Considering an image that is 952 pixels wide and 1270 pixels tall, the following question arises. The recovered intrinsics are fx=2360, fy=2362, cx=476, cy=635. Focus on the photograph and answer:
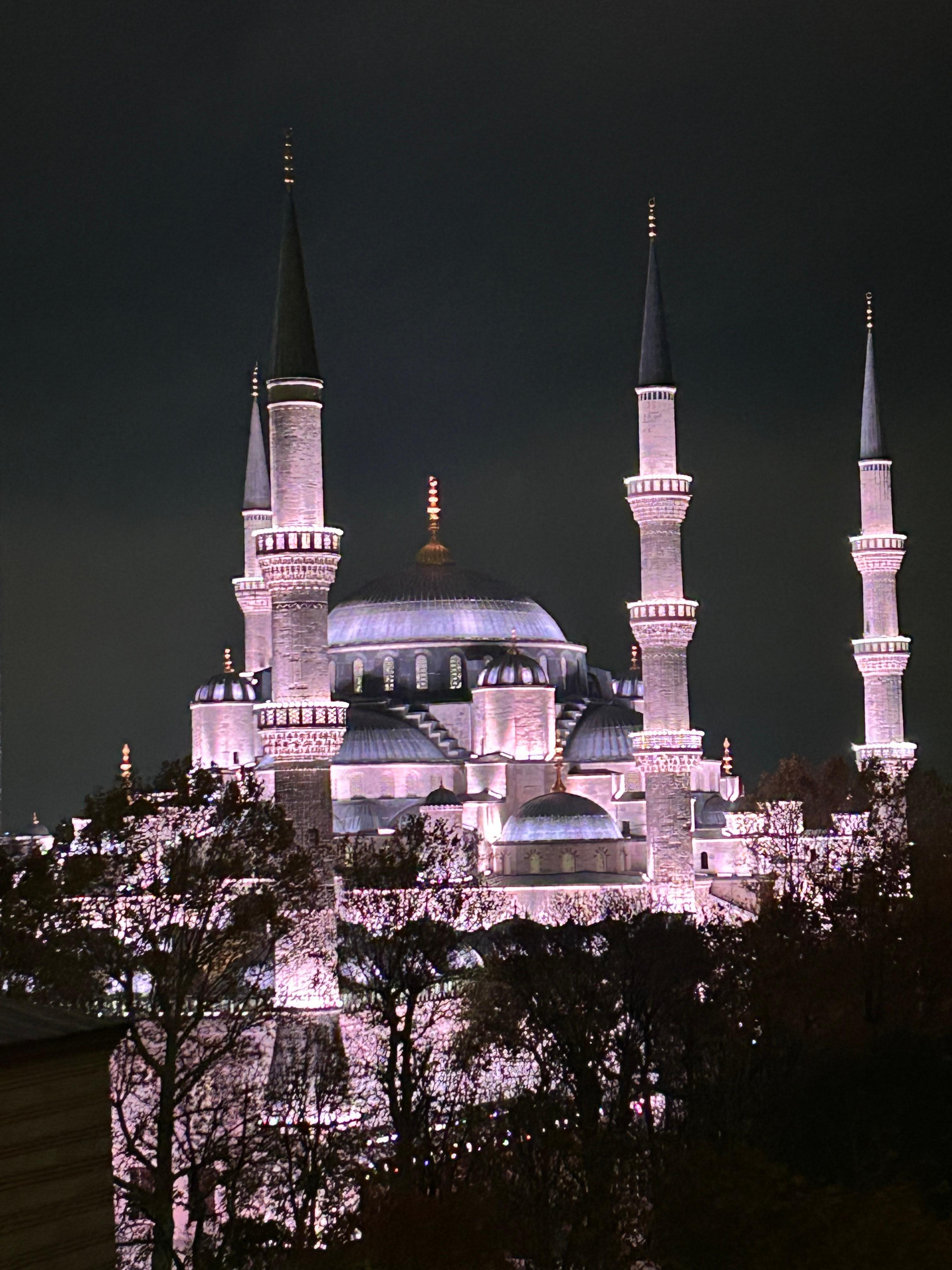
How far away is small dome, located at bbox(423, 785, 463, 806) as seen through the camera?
37.5 metres

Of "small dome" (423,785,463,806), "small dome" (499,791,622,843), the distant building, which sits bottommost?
the distant building

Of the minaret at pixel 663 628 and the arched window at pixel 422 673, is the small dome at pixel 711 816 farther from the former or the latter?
the minaret at pixel 663 628

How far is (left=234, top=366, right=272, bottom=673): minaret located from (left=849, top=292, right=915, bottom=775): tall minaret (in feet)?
31.3

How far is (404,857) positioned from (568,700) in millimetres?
16090

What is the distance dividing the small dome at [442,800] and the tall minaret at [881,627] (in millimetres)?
6564

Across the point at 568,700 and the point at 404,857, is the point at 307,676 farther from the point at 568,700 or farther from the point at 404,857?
the point at 568,700

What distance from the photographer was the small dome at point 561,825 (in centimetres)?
3644

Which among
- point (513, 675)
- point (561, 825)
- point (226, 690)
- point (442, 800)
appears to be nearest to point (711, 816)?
point (513, 675)

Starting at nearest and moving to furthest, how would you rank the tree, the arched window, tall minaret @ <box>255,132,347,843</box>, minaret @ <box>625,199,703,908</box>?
the tree, tall minaret @ <box>255,132,347,843</box>, minaret @ <box>625,199,703,908</box>, the arched window

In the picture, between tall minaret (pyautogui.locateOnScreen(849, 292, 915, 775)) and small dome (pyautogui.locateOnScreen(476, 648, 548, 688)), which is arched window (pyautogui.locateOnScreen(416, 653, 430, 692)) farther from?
tall minaret (pyautogui.locateOnScreen(849, 292, 915, 775))

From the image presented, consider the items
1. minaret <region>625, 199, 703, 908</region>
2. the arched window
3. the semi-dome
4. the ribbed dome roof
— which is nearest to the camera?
minaret <region>625, 199, 703, 908</region>

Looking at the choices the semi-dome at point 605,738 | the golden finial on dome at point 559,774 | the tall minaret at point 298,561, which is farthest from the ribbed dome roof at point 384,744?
the tall minaret at point 298,561

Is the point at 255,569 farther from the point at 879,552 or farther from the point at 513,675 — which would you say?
the point at 879,552

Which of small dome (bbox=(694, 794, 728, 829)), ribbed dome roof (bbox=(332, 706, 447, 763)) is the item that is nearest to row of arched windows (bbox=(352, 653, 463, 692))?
ribbed dome roof (bbox=(332, 706, 447, 763))
